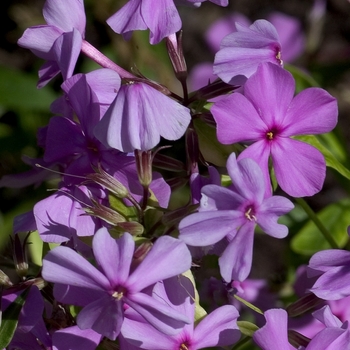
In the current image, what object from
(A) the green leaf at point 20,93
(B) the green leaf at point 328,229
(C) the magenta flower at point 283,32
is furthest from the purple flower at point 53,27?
(C) the magenta flower at point 283,32

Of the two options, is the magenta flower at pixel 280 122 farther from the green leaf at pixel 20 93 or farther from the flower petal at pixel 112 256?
the green leaf at pixel 20 93

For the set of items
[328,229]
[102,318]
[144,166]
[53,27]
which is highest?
[53,27]

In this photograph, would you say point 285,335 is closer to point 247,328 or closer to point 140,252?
point 247,328

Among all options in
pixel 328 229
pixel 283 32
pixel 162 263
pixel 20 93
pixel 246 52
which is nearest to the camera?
pixel 162 263

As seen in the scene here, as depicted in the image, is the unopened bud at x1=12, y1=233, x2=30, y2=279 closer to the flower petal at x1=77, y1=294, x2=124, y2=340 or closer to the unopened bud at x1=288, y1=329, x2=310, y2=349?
the flower petal at x1=77, y1=294, x2=124, y2=340

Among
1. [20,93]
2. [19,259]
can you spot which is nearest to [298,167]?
[19,259]
